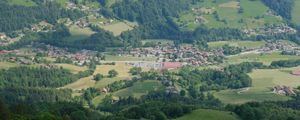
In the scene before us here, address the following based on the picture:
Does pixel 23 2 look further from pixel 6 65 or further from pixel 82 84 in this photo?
pixel 82 84

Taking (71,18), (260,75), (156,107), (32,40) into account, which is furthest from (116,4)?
(156,107)

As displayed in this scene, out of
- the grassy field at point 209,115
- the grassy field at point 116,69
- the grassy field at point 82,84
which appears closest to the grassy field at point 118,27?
the grassy field at point 116,69

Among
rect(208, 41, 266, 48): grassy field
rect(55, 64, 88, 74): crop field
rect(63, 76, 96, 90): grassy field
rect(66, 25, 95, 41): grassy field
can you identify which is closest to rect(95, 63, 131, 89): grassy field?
rect(63, 76, 96, 90): grassy field

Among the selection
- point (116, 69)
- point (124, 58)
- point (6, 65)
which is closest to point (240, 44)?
point (124, 58)

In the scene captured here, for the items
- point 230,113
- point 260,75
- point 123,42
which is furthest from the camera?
point 123,42

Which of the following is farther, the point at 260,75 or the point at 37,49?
the point at 37,49

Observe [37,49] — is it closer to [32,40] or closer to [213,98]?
[32,40]

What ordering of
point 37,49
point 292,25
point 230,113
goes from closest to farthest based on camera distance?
point 230,113
point 37,49
point 292,25
